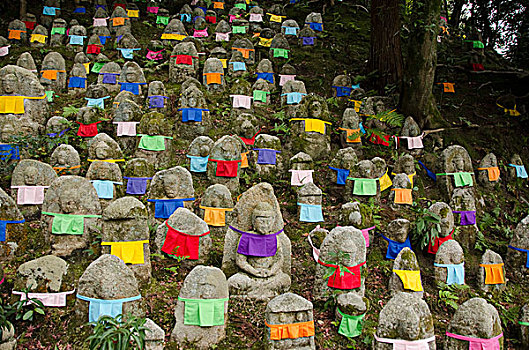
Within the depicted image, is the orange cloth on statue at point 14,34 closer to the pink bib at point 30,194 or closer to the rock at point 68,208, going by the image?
the pink bib at point 30,194

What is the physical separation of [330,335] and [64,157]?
6.58 meters

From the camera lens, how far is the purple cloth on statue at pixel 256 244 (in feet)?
25.5

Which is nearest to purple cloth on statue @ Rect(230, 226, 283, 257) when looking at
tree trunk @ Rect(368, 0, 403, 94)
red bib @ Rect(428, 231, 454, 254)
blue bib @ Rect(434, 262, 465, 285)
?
blue bib @ Rect(434, 262, 465, 285)

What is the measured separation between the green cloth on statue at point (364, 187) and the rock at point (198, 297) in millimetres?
4706

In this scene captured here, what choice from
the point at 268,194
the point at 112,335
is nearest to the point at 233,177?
the point at 268,194

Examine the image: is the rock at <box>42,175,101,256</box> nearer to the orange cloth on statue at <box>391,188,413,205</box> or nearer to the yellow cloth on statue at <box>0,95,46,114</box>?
the yellow cloth on statue at <box>0,95,46,114</box>

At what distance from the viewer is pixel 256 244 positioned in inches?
306

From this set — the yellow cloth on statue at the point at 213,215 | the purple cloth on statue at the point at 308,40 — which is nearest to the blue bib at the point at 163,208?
the yellow cloth on statue at the point at 213,215

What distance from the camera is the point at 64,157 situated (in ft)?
32.5

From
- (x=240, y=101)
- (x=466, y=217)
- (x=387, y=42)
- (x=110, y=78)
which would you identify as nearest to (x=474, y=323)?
(x=466, y=217)

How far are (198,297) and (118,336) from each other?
1.19 metres

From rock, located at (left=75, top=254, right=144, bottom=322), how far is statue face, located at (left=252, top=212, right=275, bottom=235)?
2.25 meters

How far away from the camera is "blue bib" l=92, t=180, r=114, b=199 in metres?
9.27

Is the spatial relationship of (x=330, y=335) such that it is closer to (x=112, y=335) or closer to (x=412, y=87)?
(x=112, y=335)
